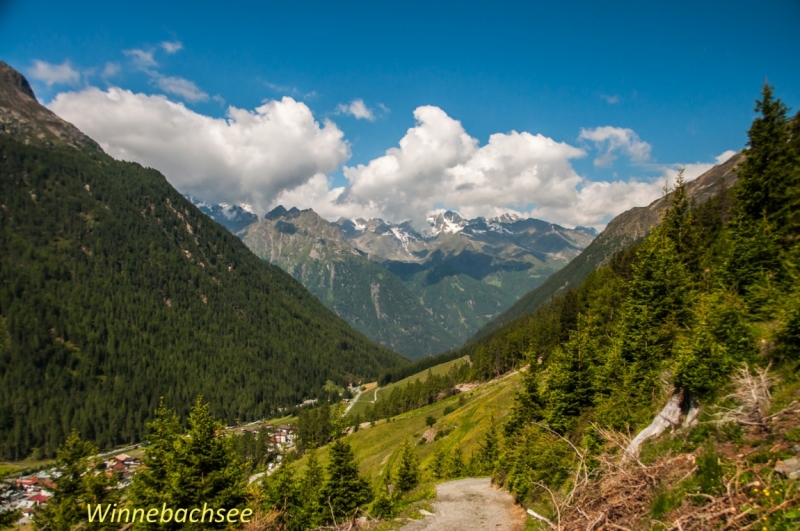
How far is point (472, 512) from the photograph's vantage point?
22719 millimetres

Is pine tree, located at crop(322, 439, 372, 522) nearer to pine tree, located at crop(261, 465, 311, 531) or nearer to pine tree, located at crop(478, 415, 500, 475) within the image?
pine tree, located at crop(261, 465, 311, 531)

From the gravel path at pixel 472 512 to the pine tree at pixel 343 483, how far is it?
28.5 ft

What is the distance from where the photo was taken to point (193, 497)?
22719 mm

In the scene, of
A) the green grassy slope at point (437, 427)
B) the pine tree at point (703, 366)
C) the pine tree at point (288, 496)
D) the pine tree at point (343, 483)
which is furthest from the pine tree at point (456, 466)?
the pine tree at point (703, 366)

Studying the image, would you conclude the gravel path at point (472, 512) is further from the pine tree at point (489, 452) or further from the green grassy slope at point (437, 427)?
the green grassy slope at point (437, 427)

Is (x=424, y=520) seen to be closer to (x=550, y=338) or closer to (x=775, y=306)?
(x=775, y=306)

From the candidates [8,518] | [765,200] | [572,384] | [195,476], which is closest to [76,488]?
[8,518]

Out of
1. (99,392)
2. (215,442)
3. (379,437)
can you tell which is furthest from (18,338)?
(215,442)

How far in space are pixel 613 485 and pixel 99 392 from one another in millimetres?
258407

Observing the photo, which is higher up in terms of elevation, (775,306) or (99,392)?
(775,306)

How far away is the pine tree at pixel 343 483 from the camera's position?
34062 mm

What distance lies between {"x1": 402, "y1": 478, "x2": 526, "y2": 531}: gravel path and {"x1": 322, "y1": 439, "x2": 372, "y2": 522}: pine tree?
868 centimetres

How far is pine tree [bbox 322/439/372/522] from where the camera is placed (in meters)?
34.1

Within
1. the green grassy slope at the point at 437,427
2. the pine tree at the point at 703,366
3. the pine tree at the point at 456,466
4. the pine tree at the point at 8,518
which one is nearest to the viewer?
the pine tree at the point at 703,366
